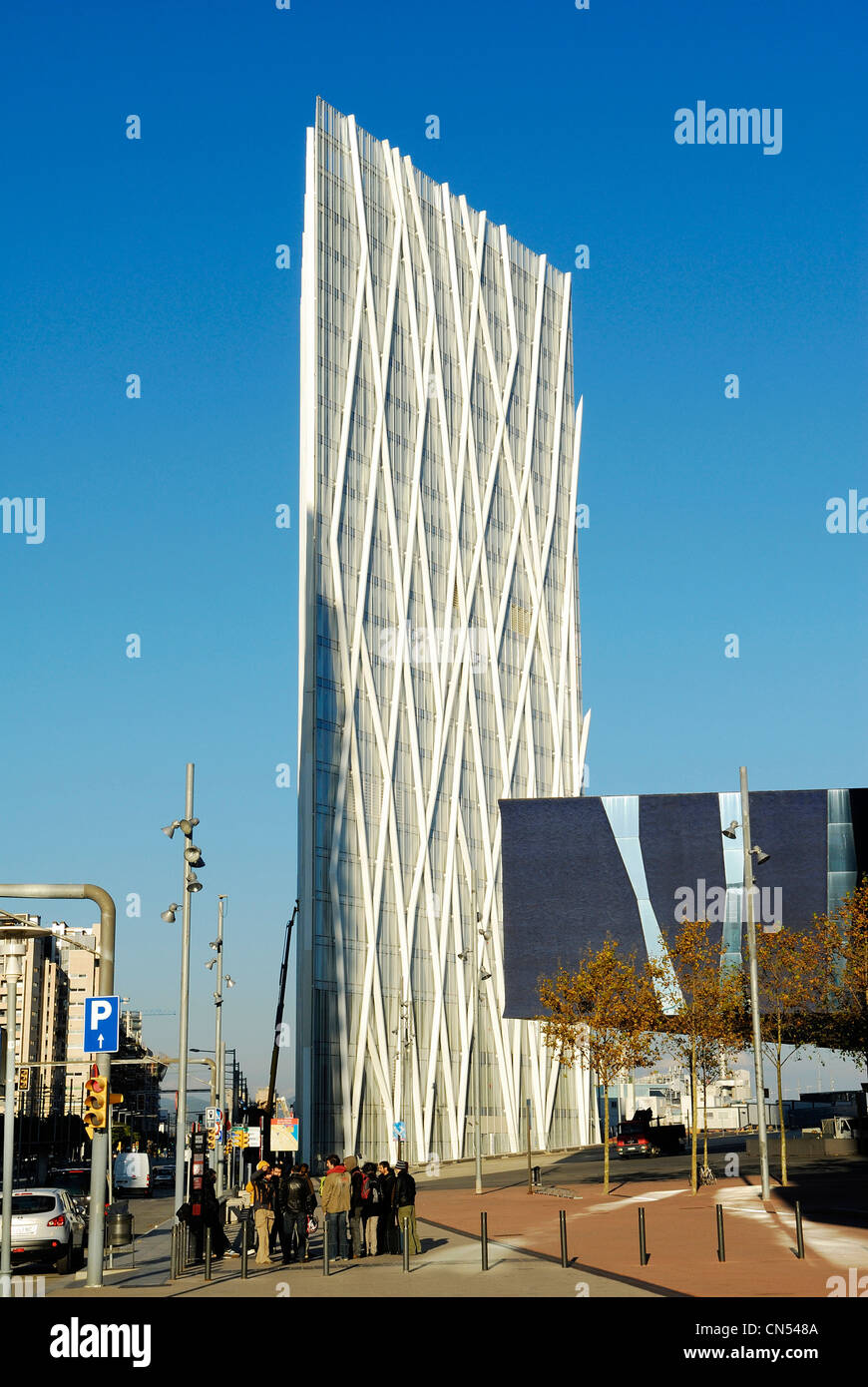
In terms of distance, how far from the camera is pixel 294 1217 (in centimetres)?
2784

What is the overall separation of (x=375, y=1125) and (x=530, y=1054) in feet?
52.7

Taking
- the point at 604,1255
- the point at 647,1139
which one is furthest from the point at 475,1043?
the point at 604,1255

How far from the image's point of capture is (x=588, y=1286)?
2080 cm

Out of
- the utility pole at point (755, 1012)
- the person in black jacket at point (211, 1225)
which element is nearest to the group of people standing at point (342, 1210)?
the person in black jacket at point (211, 1225)

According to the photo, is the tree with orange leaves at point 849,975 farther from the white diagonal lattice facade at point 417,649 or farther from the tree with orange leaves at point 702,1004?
the white diagonal lattice facade at point 417,649

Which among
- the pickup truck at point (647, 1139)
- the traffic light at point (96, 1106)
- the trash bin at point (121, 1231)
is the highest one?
the traffic light at point (96, 1106)

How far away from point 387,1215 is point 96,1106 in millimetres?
8104

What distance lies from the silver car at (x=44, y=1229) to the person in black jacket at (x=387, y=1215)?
19.7 ft

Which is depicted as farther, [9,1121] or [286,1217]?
[286,1217]

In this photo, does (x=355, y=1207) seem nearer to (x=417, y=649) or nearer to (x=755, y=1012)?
(x=755, y=1012)

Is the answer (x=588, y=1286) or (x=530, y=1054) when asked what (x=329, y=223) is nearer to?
(x=530, y=1054)

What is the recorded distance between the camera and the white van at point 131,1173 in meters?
69.9
